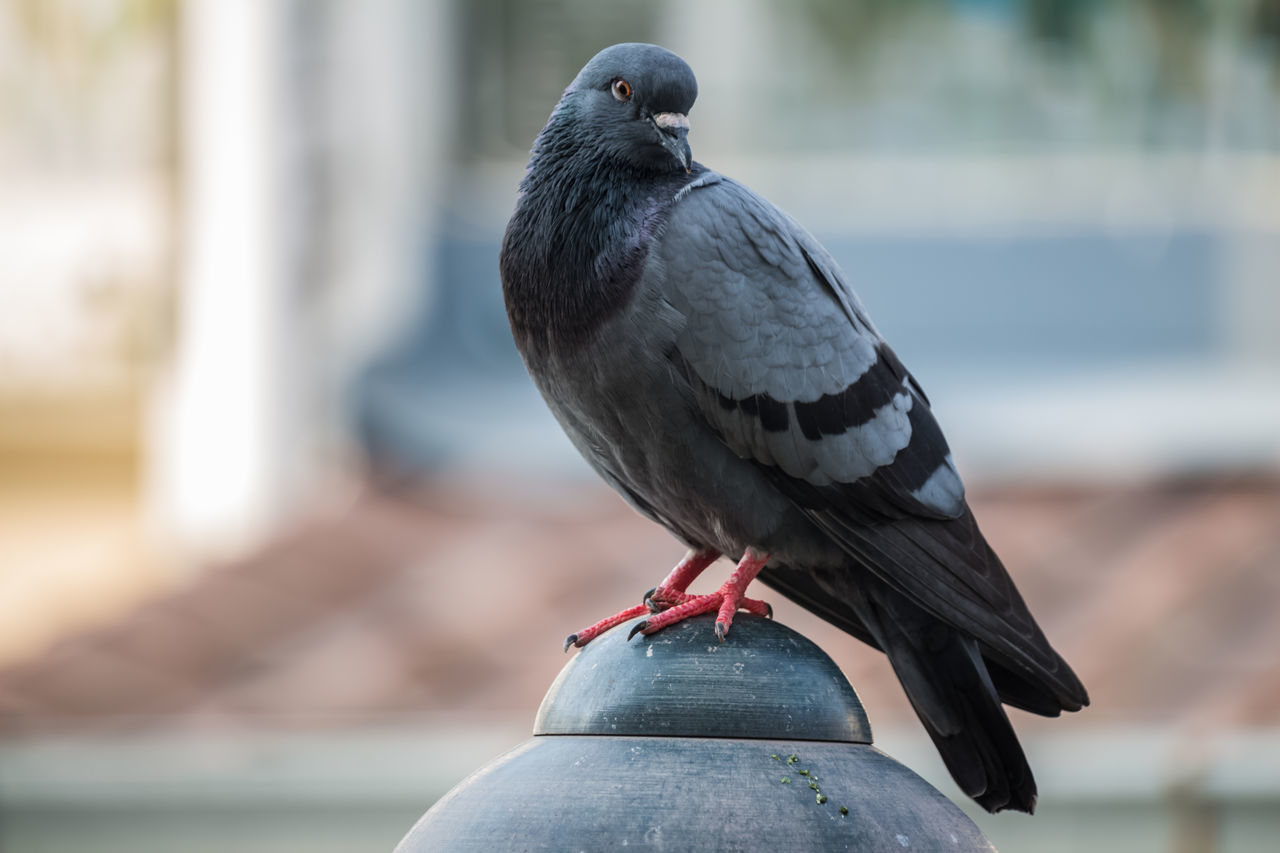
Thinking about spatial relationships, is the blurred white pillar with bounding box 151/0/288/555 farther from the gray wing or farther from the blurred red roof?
the gray wing

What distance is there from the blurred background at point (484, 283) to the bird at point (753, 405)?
4.67 m

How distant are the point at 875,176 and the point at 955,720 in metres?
7.14

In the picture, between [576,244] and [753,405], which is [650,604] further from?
[576,244]

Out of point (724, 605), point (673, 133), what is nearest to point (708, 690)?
point (724, 605)

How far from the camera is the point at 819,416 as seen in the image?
3.70m

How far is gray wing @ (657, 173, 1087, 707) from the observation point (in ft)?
11.9

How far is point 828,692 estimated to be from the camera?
3199 millimetres

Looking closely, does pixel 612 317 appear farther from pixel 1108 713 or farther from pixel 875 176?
pixel 875 176

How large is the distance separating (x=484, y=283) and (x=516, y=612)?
2.71 m

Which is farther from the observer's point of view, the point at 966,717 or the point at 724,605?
the point at 966,717

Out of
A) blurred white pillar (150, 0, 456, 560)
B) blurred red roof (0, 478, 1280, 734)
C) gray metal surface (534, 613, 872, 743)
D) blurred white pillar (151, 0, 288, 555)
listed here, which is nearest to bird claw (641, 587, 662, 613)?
gray metal surface (534, 613, 872, 743)

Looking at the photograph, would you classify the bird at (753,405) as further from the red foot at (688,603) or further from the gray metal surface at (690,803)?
the gray metal surface at (690,803)

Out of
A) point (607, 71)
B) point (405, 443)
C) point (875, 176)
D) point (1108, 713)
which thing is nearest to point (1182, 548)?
point (1108, 713)

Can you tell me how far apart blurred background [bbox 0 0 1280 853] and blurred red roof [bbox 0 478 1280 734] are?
0.04 meters
